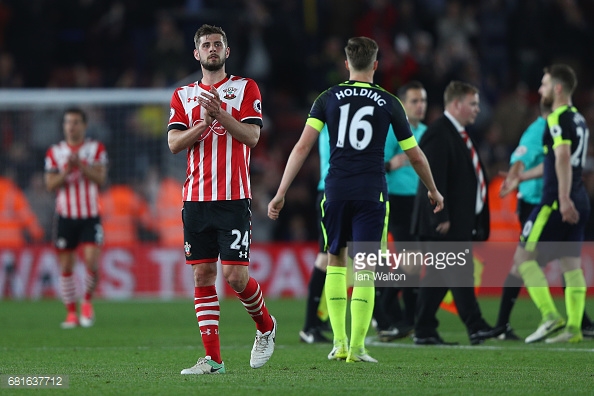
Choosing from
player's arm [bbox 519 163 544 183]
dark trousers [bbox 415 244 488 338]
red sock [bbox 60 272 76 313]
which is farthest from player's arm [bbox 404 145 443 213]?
red sock [bbox 60 272 76 313]

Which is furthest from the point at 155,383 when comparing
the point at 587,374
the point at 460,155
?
the point at 460,155

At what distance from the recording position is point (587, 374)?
23.0ft

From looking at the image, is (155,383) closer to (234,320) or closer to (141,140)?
(234,320)

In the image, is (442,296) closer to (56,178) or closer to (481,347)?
(481,347)

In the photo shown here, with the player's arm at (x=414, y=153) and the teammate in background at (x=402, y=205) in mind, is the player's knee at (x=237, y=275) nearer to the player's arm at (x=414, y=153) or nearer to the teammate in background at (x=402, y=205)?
the player's arm at (x=414, y=153)

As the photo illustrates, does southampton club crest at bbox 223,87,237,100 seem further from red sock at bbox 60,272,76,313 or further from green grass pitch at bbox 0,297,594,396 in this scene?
red sock at bbox 60,272,76,313

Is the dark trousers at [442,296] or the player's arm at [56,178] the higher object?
the player's arm at [56,178]

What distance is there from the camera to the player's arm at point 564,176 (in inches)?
370

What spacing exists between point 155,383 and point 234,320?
19.9 ft

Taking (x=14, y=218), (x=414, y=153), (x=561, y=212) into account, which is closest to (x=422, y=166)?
(x=414, y=153)

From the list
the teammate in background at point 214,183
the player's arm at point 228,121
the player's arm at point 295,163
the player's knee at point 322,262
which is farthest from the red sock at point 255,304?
the player's knee at point 322,262

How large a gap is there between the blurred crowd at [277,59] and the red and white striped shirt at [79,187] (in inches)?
165

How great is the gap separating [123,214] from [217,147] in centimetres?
968

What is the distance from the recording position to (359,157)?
7684mm
